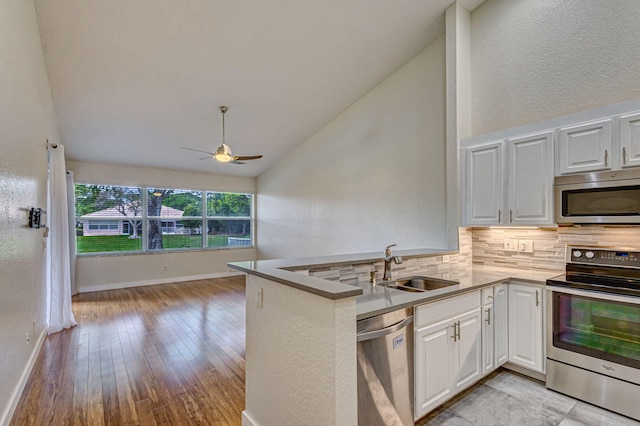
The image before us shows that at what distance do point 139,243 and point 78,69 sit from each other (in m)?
4.02

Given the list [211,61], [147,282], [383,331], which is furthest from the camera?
[147,282]

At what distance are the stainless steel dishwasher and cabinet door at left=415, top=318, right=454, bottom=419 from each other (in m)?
0.08

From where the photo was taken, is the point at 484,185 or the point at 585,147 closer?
the point at 585,147

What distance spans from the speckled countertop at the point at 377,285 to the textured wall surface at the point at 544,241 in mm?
130

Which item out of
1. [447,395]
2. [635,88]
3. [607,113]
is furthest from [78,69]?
[635,88]

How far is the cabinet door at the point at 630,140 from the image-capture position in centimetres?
222

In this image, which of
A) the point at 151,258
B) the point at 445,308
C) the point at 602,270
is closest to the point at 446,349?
the point at 445,308

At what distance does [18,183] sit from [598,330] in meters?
4.49

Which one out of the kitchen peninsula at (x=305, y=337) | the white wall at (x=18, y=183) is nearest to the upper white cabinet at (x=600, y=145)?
the kitchen peninsula at (x=305, y=337)

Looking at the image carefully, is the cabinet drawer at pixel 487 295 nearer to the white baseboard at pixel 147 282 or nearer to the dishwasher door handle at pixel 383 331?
the dishwasher door handle at pixel 383 331

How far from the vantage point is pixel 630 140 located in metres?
2.24

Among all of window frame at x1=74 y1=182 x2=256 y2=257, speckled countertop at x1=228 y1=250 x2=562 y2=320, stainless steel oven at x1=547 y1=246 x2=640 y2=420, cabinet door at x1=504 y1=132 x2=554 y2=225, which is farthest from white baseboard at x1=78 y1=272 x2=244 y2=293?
stainless steel oven at x1=547 y1=246 x2=640 y2=420

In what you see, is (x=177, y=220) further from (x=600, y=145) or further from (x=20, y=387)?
(x=600, y=145)

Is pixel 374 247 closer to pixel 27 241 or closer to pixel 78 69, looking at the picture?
pixel 27 241
